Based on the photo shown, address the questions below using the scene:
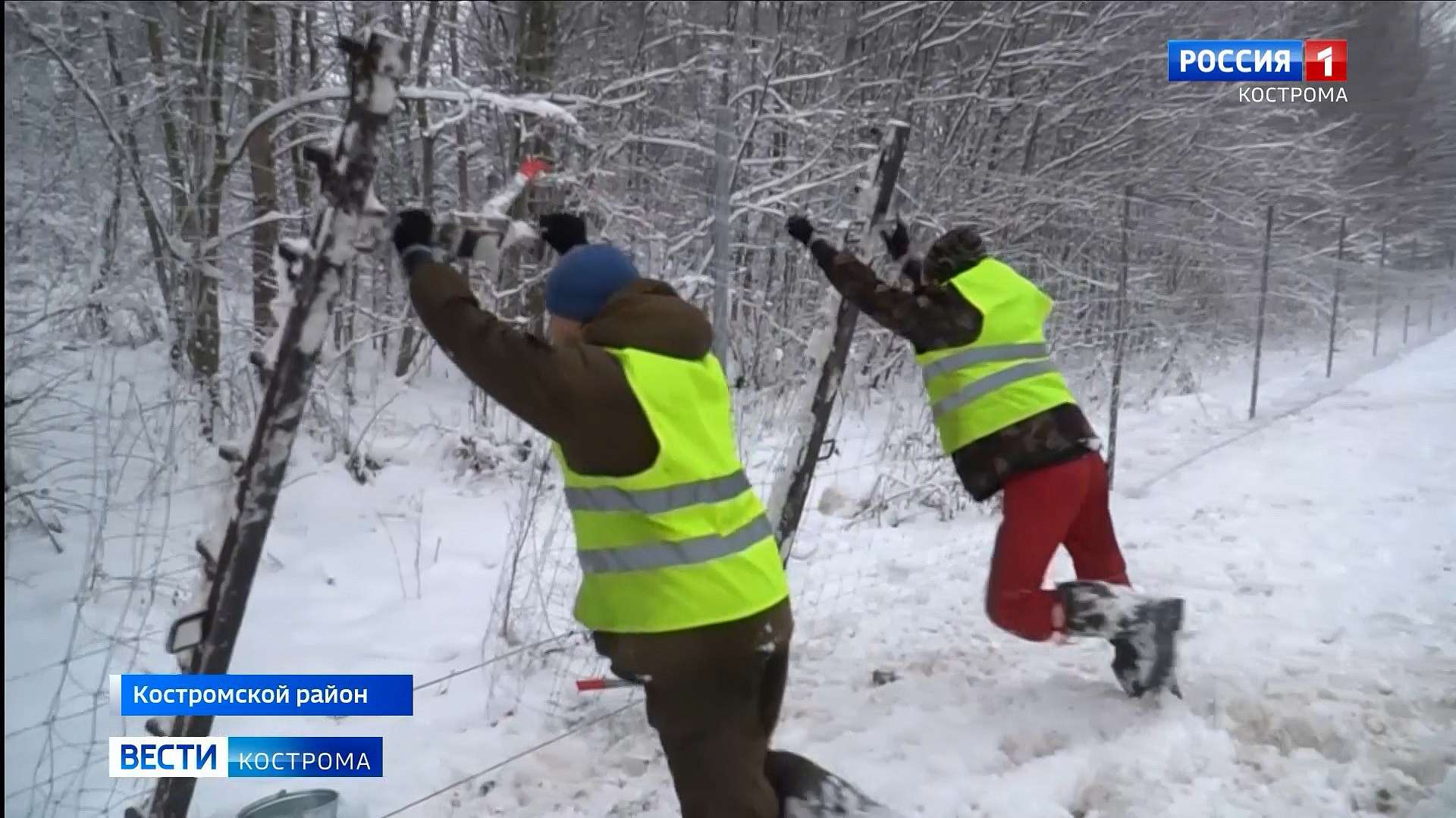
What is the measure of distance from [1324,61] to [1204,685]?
520 cm

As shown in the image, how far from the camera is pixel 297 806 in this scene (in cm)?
272

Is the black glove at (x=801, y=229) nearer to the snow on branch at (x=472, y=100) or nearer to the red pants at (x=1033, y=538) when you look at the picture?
the snow on branch at (x=472, y=100)

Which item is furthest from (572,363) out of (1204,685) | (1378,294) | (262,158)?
(1378,294)

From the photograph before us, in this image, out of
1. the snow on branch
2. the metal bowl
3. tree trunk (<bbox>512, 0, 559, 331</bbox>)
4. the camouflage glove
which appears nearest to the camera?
the camouflage glove

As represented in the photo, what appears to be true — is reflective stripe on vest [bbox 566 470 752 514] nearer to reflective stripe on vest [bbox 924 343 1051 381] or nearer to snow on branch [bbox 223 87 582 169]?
snow on branch [bbox 223 87 582 169]

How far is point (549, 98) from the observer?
16.7 ft

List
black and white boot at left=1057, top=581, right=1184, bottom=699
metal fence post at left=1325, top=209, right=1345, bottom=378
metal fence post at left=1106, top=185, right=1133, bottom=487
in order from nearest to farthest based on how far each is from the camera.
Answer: black and white boot at left=1057, top=581, right=1184, bottom=699 → metal fence post at left=1106, top=185, right=1133, bottom=487 → metal fence post at left=1325, top=209, right=1345, bottom=378

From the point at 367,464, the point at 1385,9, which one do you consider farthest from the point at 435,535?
the point at 1385,9

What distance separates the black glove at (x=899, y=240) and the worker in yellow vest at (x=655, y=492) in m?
1.71

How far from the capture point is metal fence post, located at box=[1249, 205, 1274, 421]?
8.47 metres

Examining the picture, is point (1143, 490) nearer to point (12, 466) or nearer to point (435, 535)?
point (435, 535)

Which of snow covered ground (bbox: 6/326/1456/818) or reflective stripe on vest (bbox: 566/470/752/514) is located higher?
reflective stripe on vest (bbox: 566/470/752/514)
